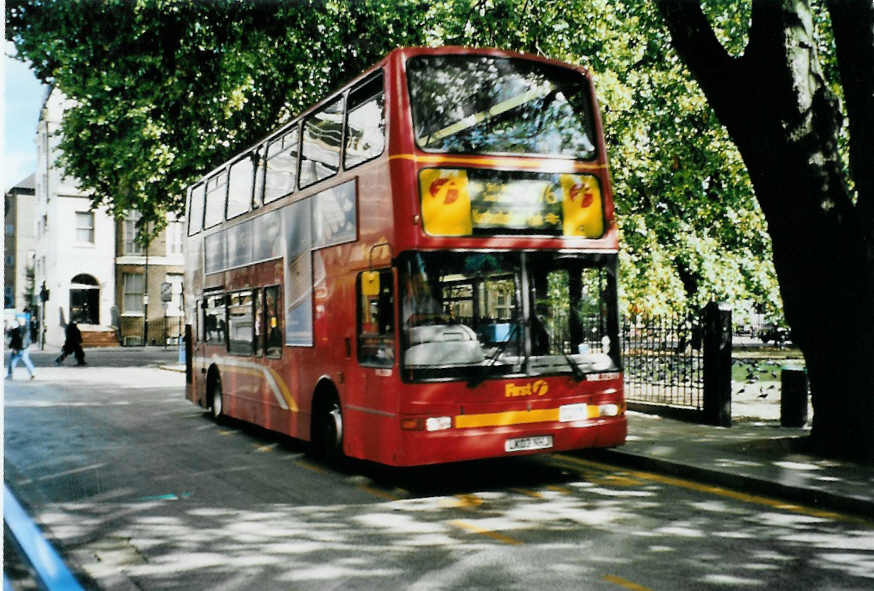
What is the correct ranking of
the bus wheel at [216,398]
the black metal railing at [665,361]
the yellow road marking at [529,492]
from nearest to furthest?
1. the yellow road marking at [529,492]
2. the black metal railing at [665,361]
3. the bus wheel at [216,398]

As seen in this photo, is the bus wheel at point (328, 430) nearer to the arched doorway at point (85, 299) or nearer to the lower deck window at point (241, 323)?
the lower deck window at point (241, 323)

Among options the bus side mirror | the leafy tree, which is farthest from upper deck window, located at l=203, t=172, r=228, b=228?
the bus side mirror

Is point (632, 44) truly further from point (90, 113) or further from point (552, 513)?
point (552, 513)

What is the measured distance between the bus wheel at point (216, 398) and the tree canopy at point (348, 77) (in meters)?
6.57

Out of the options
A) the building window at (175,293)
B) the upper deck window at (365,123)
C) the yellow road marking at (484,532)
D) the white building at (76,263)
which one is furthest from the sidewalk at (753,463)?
the white building at (76,263)

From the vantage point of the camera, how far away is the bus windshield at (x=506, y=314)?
25.7ft

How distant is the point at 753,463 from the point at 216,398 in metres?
8.60

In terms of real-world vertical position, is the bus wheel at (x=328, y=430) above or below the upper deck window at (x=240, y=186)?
below

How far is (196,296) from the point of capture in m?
15.3

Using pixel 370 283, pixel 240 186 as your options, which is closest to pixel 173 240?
pixel 240 186

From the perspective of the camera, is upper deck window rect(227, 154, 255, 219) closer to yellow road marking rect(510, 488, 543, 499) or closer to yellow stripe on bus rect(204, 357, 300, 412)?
yellow stripe on bus rect(204, 357, 300, 412)

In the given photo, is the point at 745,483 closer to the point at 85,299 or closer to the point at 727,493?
the point at 727,493

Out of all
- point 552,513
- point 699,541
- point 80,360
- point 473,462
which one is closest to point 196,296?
point 473,462

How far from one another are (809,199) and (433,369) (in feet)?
14.4
